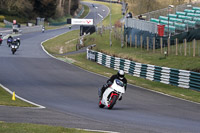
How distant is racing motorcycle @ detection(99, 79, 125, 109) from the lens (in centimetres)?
1598

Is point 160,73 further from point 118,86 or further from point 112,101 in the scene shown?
point 118,86

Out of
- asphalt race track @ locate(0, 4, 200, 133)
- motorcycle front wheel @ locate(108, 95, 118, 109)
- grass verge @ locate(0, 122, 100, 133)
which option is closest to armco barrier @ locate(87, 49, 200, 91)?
asphalt race track @ locate(0, 4, 200, 133)

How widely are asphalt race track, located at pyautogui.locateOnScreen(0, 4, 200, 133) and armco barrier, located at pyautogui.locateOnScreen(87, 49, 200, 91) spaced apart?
3.44m

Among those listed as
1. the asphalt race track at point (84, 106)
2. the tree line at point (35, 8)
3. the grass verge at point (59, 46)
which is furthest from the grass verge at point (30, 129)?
the tree line at point (35, 8)

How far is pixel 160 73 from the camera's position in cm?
2995

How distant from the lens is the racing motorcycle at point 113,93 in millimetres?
15984

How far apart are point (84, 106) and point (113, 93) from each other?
6.08 feet

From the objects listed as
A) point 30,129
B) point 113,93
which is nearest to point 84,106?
point 113,93

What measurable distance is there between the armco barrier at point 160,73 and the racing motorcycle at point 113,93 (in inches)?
422

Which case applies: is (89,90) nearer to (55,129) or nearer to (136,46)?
(55,129)

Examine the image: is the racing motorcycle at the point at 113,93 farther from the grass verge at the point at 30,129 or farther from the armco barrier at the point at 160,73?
the armco barrier at the point at 160,73

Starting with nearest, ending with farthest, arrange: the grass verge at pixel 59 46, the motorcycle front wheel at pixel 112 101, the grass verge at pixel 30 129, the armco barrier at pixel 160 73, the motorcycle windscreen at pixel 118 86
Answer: the grass verge at pixel 30 129 → the motorcycle windscreen at pixel 118 86 → the motorcycle front wheel at pixel 112 101 → the armco barrier at pixel 160 73 → the grass verge at pixel 59 46

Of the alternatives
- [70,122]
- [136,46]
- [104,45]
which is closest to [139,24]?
[136,46]

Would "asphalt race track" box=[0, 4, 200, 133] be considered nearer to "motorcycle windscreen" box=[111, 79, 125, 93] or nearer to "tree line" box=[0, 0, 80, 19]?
"motorcycle windscreen" box=[111, 79, 125, 93]
